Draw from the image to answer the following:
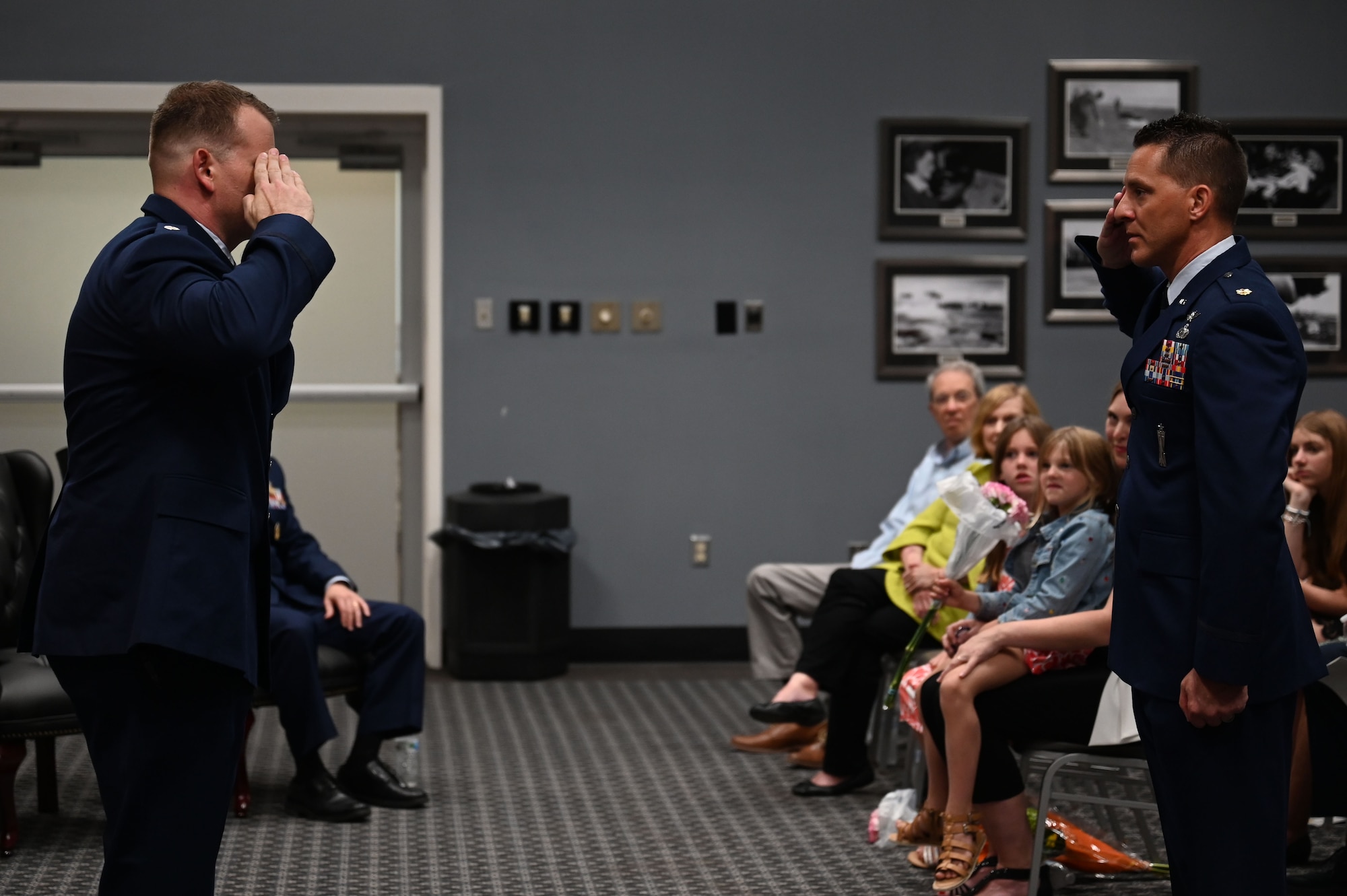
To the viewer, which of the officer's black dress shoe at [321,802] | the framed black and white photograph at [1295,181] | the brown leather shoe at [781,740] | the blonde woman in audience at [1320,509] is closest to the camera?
the blonde woman in audience at [1320,509]

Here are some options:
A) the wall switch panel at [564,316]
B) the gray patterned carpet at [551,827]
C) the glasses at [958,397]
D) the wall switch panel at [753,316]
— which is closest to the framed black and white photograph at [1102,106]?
the wall switch panel at [753,316]

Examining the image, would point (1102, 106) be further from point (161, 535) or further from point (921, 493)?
point (161, 535)

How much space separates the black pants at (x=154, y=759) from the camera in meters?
1.66

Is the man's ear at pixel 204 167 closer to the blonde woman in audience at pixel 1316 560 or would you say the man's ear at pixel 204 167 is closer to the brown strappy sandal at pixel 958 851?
the brown strappy sandal at pixel 958 851

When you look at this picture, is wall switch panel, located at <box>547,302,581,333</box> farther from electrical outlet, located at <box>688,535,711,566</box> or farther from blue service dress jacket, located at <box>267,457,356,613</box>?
blue service dress jacket, located at <box>267,457,356,613</box>

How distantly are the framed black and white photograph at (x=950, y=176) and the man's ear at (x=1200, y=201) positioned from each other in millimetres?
3919

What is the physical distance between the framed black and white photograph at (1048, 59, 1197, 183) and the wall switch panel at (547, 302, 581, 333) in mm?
2053

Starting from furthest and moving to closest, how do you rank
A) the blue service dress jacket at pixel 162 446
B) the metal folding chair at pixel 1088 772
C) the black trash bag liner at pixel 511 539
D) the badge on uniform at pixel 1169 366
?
the black trash bag liner at pixel 511 539, the metal folding chair at pixel 1088 772, the badge on uniform at pixel 1169 366, the blue service dress jacket at pixel 162 446

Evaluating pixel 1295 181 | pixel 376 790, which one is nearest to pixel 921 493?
pixel 376 790

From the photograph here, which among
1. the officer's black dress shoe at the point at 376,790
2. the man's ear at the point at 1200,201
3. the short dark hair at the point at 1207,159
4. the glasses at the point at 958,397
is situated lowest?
the officer's black dress shoe at the point at 376,790

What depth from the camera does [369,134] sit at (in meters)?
5.78

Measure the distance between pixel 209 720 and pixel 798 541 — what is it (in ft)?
14.1

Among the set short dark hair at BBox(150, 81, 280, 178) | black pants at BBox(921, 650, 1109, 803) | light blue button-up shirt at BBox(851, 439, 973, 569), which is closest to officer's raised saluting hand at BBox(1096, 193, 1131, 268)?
black pants at BBox(921, 650, 1109, 803)

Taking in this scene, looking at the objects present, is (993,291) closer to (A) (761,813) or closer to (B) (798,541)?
(B) (798,541)
